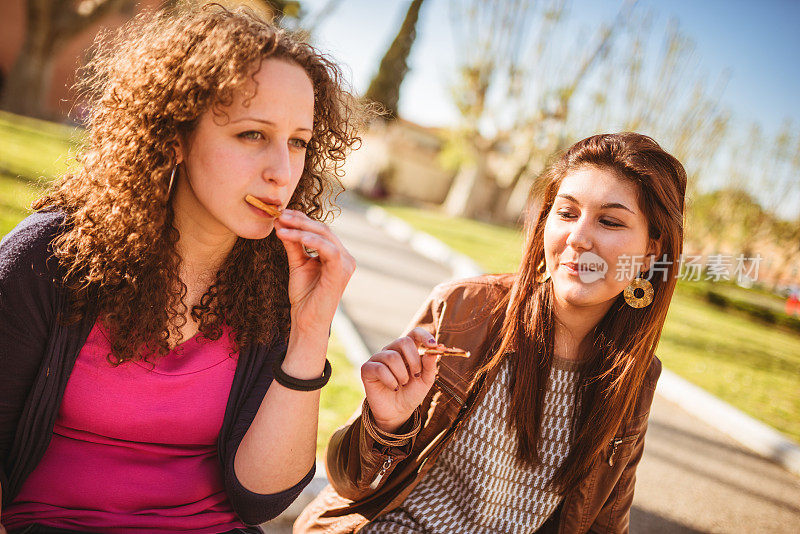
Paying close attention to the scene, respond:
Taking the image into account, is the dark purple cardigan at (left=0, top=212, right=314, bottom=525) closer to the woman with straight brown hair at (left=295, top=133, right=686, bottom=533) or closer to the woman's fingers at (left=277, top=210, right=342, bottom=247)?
the woman's fingers at (left=277, top=210, right=342, bottom=247)

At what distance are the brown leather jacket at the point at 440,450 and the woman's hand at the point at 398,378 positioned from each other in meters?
0.13

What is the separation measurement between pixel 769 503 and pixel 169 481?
4969 millimetres

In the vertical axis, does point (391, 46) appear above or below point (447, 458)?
above

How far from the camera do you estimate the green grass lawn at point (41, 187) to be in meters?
3.67

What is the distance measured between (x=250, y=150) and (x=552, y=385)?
58.9 inches

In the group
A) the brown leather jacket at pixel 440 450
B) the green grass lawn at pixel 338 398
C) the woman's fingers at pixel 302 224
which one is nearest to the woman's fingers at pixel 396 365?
the brown leather jacket at pixel 440 450

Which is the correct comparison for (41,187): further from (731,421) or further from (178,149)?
(731,421)

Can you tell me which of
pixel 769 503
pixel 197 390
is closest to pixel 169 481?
pixel 197 390

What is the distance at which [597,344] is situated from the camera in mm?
2307

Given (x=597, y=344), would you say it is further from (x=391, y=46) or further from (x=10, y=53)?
(x=391, y=46)

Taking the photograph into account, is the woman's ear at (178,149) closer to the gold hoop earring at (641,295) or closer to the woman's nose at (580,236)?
the woman's nose at (580,236)

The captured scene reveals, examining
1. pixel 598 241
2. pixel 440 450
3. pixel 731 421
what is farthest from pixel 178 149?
pixel 731 421

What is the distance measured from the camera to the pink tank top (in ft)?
5.23

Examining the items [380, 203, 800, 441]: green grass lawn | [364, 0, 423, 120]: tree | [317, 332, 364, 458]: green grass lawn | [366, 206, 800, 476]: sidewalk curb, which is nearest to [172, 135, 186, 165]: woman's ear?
[380, 203, 800, 441]: green grass lawn
